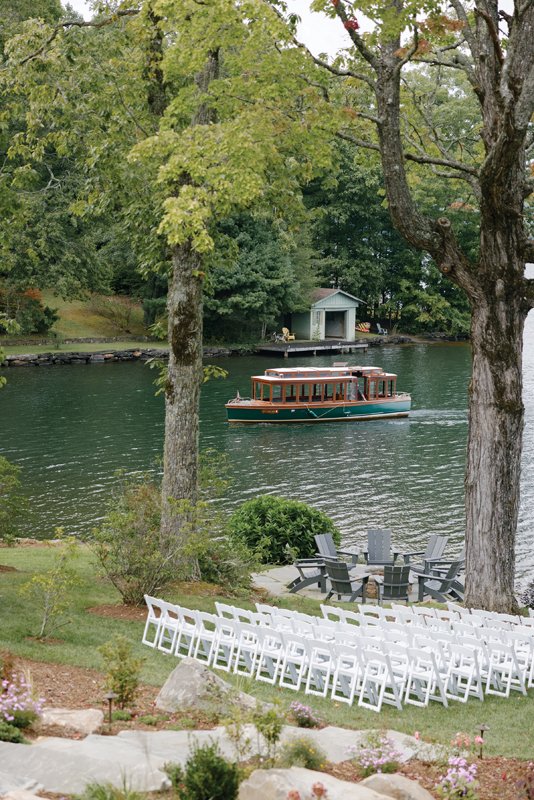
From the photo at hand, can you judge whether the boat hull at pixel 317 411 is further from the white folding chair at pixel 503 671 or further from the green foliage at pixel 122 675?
the green foliage at pixel 122 675

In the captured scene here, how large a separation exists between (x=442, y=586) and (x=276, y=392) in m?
30.0

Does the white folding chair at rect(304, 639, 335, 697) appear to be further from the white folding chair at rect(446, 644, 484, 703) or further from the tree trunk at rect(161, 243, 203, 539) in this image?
the tree trunk at rect(161, 243, 203, 539)

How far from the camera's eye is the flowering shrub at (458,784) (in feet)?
23.8

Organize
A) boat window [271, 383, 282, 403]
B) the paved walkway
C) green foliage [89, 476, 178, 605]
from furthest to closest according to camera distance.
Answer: boat window [271, 383, 282, 403]
green foliage [89, 476, 178, 605]
the paved walkway

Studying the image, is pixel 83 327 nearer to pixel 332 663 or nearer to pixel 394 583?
pixel 394 583

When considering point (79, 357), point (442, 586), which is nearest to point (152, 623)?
point (442, 586)

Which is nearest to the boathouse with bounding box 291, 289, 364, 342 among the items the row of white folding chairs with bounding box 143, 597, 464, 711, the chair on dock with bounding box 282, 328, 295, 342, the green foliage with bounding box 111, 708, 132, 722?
the chair on dock with bounding box 282, 328, 295, 342

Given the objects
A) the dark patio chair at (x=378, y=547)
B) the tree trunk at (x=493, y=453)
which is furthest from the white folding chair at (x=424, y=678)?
the dark patio chair at (x=378, y=547)

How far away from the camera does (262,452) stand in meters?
40.5

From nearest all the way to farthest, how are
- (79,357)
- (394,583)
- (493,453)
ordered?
(493,453)
(394,583)
(79,357)

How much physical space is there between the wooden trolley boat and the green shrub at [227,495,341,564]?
24.2 metres

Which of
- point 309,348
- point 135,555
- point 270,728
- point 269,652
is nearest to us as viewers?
point 270,728

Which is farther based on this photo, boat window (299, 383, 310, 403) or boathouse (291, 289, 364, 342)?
boathouse (291, 289, 364, 342)

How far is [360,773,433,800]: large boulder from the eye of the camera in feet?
23.4
